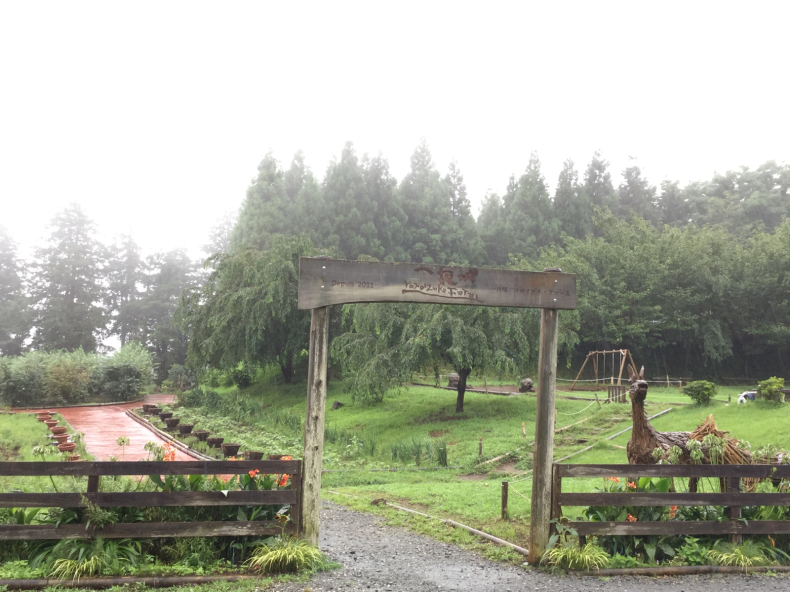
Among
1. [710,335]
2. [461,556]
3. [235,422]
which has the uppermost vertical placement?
[710,335]

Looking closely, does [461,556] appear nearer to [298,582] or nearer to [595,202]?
[298,582]

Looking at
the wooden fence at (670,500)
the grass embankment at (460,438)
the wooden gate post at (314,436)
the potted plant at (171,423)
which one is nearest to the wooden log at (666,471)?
the wooden fence at (670,500)

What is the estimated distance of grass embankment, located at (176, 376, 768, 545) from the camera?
9875 mm

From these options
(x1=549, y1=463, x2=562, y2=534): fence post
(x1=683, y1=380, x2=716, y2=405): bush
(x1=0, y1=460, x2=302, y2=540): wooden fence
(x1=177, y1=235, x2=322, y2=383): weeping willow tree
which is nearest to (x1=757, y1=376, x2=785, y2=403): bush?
(x1=683, y1=380, x2=716, y2=405): bush

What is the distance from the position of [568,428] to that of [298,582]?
46.0ft

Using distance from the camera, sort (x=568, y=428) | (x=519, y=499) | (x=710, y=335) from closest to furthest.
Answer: (x=519, y=499) < (x=568, y=428) < (x=710, y=335)

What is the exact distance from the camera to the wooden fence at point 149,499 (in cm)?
569

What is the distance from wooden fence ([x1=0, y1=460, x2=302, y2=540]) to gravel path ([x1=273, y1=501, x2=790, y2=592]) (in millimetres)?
758

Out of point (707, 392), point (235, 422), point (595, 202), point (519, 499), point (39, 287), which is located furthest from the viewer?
point (595, 202)

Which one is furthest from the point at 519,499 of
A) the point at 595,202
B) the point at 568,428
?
the point at 595,202

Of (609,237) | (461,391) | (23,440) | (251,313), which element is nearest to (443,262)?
(609,237)

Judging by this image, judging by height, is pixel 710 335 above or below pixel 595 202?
below

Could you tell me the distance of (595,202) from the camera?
193 ft

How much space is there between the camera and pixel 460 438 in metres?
18.4
